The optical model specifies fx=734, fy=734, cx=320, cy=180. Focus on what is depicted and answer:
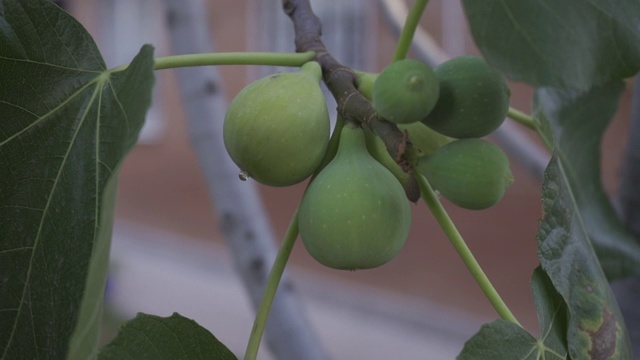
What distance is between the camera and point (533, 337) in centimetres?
60

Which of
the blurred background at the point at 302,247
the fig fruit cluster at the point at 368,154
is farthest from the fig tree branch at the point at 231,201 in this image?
the blurred background at the point at 302,247

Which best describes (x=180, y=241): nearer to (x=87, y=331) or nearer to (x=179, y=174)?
(x=179, y=174)

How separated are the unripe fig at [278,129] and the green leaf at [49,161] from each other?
0.29 ft

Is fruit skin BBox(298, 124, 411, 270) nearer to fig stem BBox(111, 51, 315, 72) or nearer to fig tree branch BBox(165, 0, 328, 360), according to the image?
fig stem BBox(111, 51, 315, 72)

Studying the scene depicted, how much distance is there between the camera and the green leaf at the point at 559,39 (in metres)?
0.55

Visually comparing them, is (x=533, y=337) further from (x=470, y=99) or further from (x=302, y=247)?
(x=302, y=247)

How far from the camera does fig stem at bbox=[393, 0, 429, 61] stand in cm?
63

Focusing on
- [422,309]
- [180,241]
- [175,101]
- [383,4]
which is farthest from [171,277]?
[383,4]

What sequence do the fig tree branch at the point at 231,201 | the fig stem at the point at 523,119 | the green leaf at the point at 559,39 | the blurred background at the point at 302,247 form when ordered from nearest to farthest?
the green leaf at the point at 559,39
the fig stem at the point at 523,119
the fig tree branch at the point at 231,201
the blurred background at the point at 302,247

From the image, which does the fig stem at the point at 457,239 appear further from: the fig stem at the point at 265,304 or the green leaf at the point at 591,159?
the green leaf at the point at 591,159

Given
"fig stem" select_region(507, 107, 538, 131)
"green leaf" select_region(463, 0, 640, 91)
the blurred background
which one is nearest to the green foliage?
"green leaf" select_region(463, 0, 640, 91)

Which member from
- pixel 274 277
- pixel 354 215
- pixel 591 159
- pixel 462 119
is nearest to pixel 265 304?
pixel 274 277

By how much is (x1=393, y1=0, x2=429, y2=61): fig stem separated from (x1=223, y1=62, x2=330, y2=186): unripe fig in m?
0.09

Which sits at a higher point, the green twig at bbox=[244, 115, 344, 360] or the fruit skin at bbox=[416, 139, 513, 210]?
the fruit skin at bbox=[416, 139, 513, 210]
